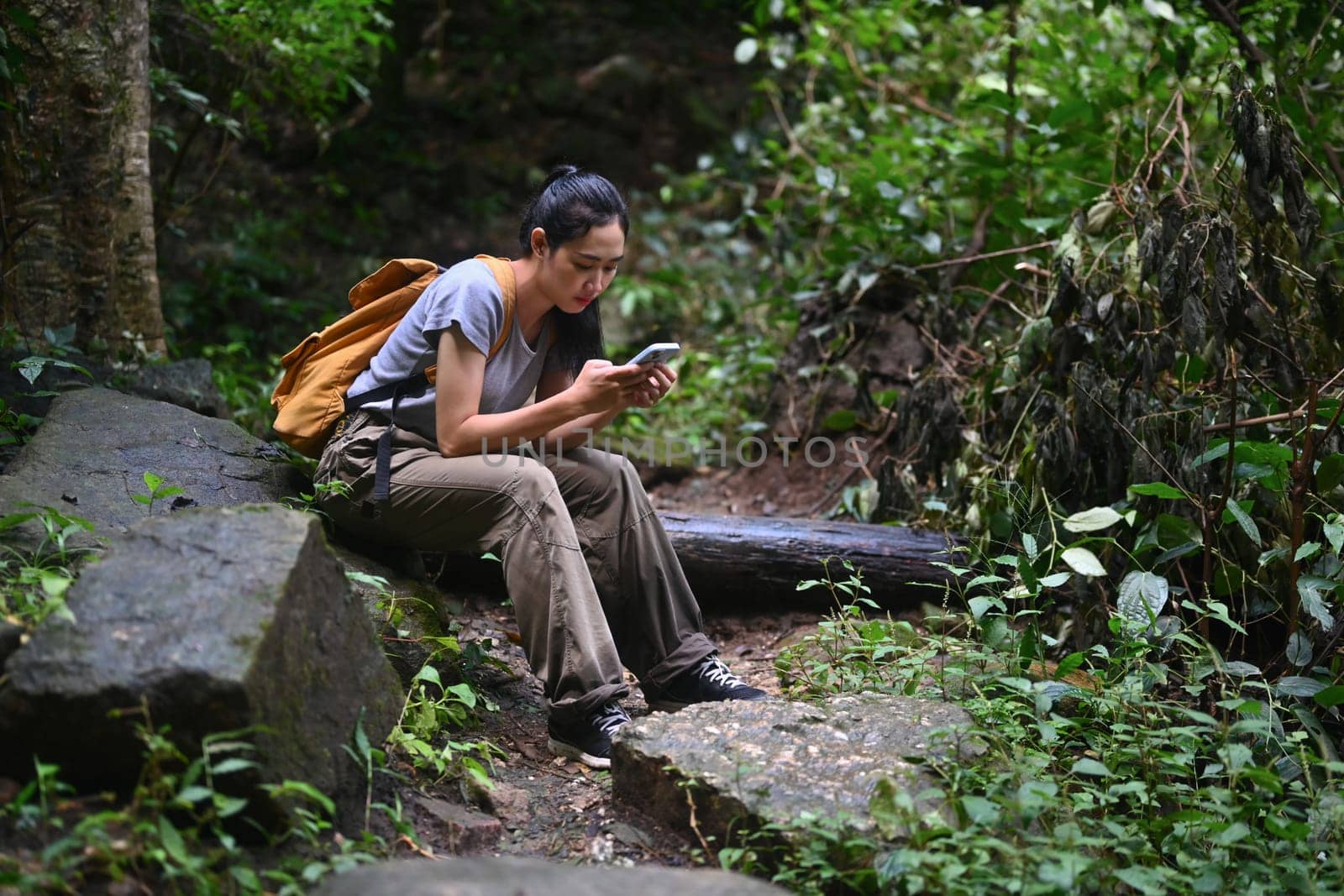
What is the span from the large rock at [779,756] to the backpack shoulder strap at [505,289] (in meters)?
1.12

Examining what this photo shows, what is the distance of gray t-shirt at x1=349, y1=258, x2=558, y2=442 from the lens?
3029 millimetres

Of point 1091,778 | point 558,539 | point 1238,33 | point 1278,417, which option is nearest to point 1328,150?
point 1238,33

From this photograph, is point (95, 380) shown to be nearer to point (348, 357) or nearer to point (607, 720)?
point (348, 357)

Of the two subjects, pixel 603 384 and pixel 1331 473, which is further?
pixel 1331 473

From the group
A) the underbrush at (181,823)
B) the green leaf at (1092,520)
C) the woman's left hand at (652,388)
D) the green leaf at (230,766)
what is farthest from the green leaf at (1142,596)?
the green leaf at (230,766)

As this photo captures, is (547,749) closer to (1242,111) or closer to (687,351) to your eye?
(1242,111)

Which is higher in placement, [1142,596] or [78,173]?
[78,173]

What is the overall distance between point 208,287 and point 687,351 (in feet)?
9.95

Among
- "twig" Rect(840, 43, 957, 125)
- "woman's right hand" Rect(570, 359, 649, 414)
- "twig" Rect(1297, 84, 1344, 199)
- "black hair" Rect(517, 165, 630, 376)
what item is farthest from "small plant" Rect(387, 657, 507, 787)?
"twig" Rect(840, 43, 957, 125)

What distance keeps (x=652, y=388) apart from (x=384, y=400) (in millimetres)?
765

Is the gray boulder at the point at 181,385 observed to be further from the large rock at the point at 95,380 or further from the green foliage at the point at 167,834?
the green foliage at the point at 167,834

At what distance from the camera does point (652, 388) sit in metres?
3.16

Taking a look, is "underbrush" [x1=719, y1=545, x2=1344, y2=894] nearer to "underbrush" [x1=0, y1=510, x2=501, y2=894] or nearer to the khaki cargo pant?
the khaki cargo pant

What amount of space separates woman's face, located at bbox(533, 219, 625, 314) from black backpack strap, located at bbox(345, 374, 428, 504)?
445 mm
